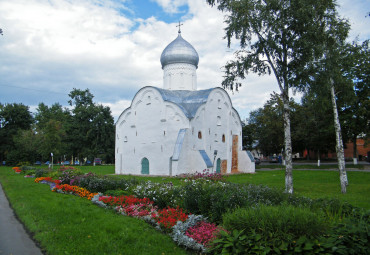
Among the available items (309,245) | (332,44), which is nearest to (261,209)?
(309,245)

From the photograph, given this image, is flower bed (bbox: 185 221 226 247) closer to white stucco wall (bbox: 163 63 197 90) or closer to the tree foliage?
white stucco wall (bbox: 163 63 197 90)

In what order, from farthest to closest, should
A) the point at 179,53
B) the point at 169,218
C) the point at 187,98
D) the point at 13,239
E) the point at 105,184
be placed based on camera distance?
the point at 179,53 → the point at 187,98 → the point at 105,184 → the point at 169,218 → the point at 13,239

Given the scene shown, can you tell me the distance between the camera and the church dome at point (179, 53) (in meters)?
27.4

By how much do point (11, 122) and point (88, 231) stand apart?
4838cm

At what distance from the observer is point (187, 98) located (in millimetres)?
26000

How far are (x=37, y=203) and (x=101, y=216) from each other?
3.30m

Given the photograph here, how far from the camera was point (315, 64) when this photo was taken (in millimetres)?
12516

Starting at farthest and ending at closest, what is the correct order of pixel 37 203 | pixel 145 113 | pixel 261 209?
pixel 145 113, pixel 37 203, pixel 261 209

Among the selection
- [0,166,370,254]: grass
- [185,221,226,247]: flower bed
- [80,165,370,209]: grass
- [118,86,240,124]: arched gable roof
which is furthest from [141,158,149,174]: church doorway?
[185,221,226,247]: flower bed

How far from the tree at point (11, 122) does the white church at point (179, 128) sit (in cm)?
2783

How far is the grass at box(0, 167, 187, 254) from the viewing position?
546cm

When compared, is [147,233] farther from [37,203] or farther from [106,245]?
[37,203]

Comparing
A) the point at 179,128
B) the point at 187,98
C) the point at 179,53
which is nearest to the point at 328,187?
the point at 179,128

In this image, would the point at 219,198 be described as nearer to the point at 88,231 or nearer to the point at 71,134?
the point at 88,231
